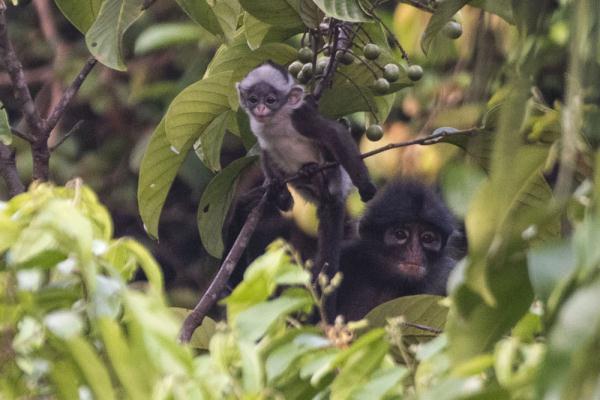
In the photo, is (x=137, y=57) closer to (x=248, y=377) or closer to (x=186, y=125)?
(x=186, y=125)

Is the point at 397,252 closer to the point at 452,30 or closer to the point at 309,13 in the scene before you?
the point at 452,30

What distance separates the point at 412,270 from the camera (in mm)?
4684

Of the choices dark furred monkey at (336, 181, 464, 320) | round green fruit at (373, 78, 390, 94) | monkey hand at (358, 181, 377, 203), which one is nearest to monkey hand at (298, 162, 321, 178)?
monkey hand at (358, 181, 377, 203)

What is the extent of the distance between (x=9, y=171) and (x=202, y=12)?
0.71 m

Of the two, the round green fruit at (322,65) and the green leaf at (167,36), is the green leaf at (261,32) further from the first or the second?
the green leaf at (167,36)

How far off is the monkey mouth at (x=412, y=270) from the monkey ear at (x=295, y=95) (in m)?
0.79

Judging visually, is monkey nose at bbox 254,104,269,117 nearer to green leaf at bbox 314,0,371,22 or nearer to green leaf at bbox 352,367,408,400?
green leaf at bbox 314,0,371,22

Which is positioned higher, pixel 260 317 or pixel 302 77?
pixel 260 317

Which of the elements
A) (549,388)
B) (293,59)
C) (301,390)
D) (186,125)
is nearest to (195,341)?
(186,125)

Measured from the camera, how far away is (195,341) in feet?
10.8

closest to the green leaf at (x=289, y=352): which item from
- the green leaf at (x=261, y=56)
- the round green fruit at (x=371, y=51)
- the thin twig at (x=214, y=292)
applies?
the thin twig at (x=214, y=292)

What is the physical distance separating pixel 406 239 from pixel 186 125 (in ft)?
5.07

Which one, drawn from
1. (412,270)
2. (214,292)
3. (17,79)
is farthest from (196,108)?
(412,270)

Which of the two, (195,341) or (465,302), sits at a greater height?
(465,302)
